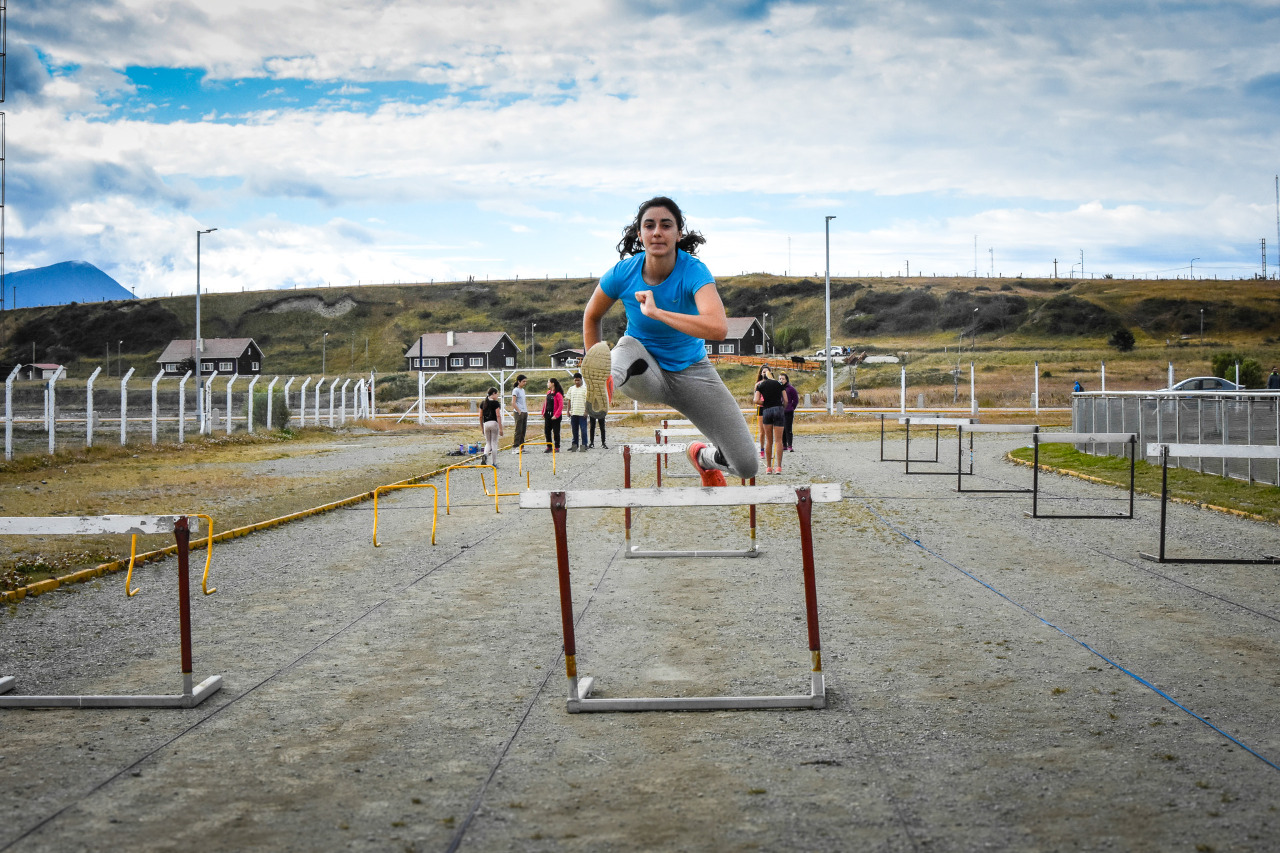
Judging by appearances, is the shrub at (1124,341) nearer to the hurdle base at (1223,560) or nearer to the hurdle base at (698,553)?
the hurdle base at (1223,560)

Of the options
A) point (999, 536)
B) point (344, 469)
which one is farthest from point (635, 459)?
point (999, 536)

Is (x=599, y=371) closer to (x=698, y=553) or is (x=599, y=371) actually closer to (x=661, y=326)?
(x=661, y=326)

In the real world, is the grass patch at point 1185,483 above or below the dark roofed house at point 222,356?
below

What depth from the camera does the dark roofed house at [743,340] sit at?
10927 centimetres

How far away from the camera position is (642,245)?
5727mm

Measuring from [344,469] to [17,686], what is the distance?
17525mm

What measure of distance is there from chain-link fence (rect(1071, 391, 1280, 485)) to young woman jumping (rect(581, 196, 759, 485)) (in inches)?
536

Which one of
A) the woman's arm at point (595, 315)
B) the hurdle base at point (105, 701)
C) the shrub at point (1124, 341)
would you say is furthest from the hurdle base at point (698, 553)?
the shrub at point (1124, 341)

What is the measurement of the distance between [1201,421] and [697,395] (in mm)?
16149

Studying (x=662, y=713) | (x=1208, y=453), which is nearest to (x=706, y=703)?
(x=662, y=713)

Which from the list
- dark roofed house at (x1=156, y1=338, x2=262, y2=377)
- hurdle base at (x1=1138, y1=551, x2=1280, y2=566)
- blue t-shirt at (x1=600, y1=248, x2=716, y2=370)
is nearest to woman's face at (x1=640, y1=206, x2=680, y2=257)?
blue t-shirt at (x1=600, y1=248, x2=716, y2=370)

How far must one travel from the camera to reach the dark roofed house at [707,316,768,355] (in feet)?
358

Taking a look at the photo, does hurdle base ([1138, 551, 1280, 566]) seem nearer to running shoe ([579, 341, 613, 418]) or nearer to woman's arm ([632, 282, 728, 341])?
woman's arm ([632, 282, 728, 341])

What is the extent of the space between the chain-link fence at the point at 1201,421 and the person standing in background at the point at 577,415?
516 inches
